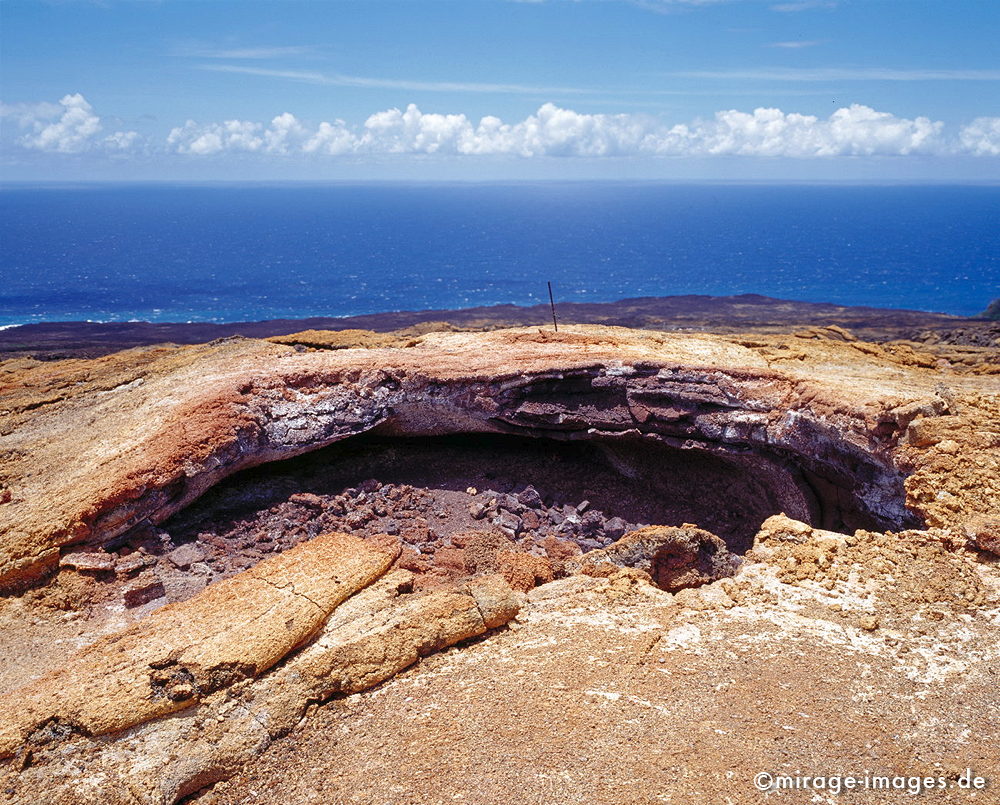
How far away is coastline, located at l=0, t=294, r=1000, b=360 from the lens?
4216 centimetres

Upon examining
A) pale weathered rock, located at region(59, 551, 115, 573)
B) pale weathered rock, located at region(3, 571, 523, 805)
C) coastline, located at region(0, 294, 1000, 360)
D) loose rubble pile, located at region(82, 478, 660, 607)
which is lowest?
coastline, located at region(0, 294, 1000, 360)

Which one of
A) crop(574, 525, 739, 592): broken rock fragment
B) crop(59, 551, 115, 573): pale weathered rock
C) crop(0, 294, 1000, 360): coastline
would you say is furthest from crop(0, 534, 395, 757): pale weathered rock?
crop(0, 294, 1000, 360): coastline

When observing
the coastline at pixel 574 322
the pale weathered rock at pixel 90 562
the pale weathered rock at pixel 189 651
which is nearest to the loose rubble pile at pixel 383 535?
the pale weathered rock at pixel 90 562

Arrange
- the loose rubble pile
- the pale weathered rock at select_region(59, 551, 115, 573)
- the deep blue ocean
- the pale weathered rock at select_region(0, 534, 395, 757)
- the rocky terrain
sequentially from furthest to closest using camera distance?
the deep blue ocean
the loose rubble pile
the pale weathered rock at select_region(59, 551, 115, 573)
the pale weathered rock at select_region(0, 534, 395, 757)
the rocky terrain

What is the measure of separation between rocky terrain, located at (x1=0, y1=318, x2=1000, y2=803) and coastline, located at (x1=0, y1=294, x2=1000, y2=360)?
75.4ft

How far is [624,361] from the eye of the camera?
44.6 feet

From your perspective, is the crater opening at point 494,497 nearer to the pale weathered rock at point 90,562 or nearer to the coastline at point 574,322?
the pale weathered rock at point 90,562

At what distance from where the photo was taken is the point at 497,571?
32.6 feet

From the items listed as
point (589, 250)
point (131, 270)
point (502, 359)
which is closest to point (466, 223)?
point (589, 250)

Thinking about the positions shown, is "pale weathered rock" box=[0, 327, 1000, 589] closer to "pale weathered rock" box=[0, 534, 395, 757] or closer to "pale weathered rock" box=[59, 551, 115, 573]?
"pale weathered rock" box=[59, 551, 115, 573]

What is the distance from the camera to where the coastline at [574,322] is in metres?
42.2

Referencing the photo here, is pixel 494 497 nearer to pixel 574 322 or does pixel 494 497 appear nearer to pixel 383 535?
pixel 383 535

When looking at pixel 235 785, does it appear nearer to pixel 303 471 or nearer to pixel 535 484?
pixel 303 471

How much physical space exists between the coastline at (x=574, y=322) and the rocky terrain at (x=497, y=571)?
75.4 feet
